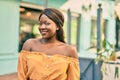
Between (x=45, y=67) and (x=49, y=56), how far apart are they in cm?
9

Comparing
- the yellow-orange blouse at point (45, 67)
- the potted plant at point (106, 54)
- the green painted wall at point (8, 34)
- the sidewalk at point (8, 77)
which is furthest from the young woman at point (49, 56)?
the green painted wall at point (8, 34)

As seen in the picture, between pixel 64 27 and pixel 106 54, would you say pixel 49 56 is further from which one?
pixel 64 27

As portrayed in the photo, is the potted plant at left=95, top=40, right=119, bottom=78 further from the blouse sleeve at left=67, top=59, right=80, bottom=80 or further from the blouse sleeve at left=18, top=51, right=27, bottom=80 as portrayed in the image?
the blouse sleeve at left=18, top=51, right=27, bottom=80

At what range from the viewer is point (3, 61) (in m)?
10.4

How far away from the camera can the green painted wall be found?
1039cm

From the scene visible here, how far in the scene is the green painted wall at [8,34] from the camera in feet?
34.1

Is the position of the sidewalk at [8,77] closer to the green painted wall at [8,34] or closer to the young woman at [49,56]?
the green painted wall at [8,34]

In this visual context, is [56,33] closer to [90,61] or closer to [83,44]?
[90,61]

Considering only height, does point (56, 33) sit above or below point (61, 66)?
above

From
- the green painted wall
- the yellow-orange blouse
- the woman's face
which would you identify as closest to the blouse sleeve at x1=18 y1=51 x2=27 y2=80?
the yellow-orange blouse

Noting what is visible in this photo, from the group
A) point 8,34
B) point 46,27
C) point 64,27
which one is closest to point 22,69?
point 46,27

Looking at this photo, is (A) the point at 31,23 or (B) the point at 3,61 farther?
(A) the point at 31,23

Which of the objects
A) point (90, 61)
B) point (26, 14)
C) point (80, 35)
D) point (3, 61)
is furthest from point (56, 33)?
point (80, 35)

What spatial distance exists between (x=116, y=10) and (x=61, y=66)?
196 inches
